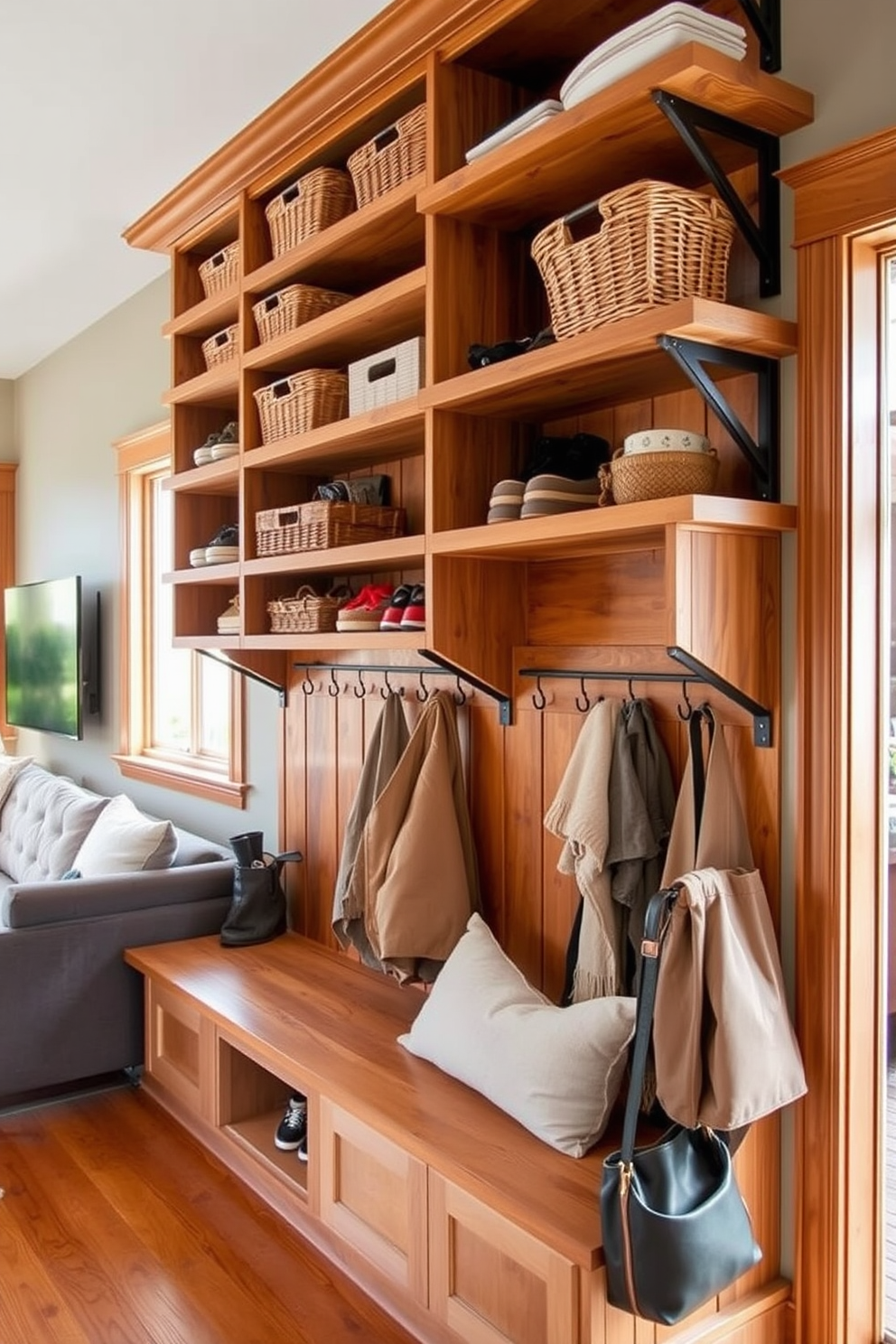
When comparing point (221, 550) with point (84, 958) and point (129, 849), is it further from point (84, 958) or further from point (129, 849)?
point (84, 958)

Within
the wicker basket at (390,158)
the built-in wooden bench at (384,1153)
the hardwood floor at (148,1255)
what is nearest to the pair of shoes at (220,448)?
the wicker basket at (390,158)

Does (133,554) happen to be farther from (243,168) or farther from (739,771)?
(739,771)

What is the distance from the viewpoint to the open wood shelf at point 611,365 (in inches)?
67.0

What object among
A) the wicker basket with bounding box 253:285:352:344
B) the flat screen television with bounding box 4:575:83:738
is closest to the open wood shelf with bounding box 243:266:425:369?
the wicker basket with bounding box 253:285:352:344

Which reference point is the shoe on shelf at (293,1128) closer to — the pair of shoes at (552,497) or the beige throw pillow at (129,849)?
the beige throw pillow at (129,849)

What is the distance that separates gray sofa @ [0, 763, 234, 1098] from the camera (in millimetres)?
3070

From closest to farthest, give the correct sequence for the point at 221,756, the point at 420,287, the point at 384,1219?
the point at 384,1219 → the point at 420,287 → the point at 221,756

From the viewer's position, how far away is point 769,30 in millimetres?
1864

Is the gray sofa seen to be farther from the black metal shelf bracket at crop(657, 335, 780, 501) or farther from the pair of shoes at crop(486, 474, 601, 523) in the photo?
the black metal shelf bracket at crop(657, 335, 780, 501)

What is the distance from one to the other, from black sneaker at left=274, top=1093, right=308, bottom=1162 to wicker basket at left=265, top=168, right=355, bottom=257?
2.12 metres

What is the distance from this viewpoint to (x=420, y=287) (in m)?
2.31

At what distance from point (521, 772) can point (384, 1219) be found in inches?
36.7

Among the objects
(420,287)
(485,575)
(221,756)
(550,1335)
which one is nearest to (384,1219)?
(550,1335)

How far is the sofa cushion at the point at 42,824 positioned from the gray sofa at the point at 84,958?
28.0 inches
